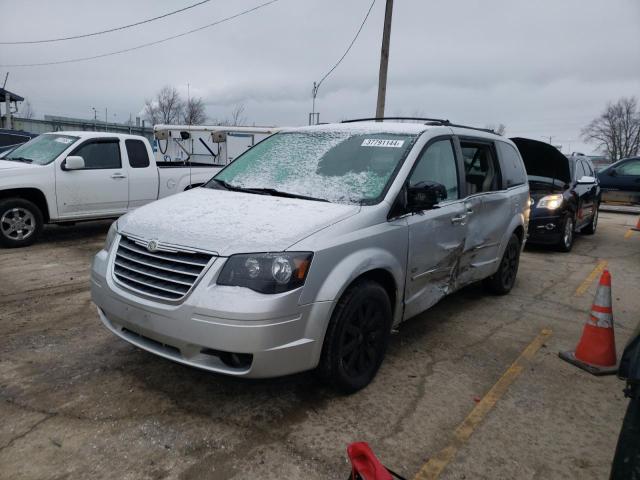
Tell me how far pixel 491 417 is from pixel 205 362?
1806 mm

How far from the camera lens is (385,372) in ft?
11.8

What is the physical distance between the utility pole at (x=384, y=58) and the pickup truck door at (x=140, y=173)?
7655mm

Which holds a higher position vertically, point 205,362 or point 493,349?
point 205,362

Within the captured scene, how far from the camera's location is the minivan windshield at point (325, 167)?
3.41 metres

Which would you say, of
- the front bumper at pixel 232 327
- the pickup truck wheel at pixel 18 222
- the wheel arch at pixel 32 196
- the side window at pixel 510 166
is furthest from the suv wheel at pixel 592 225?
the pickup truck wheel at pixel 18 222

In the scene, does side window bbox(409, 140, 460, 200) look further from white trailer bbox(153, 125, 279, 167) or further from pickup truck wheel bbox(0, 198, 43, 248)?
white trailer bbox(153, 125, 279, 167)

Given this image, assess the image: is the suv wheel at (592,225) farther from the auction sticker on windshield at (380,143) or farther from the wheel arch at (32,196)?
the wheel arch at (32,196)

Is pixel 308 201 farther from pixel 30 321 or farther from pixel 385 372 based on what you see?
pixel 30 321

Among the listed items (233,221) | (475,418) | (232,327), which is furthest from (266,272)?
(475,418)

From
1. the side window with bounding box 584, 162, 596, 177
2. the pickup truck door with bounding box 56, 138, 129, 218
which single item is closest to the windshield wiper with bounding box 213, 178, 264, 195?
the pickup truck door with bounding box 56, 138, 129, 218

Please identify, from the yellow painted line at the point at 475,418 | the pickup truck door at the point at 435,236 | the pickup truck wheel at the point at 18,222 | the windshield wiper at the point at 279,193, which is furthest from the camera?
the pickup truck wheel at the point at 18,222

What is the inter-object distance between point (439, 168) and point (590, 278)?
4.16m

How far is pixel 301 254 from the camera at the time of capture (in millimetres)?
2691

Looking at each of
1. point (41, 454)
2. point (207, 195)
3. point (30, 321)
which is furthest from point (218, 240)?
point (30, 321)
